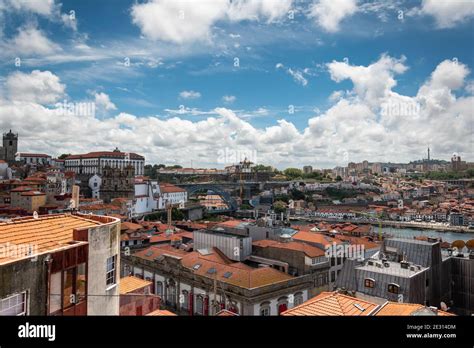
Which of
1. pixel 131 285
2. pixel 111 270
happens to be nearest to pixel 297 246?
pixel 131 285

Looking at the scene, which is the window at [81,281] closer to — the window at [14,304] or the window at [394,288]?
the window at [14,304]

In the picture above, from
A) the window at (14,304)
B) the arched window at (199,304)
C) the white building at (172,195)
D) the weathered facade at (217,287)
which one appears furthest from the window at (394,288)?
the white building at (172,195)

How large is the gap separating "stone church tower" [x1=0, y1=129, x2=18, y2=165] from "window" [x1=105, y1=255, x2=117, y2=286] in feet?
98.9

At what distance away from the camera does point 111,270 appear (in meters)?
2.55

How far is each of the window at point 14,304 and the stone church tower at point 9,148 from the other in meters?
30.7

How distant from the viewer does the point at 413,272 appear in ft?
19.8

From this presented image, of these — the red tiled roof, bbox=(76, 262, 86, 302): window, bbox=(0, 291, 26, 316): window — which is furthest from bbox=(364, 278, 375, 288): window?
bbox=(0, 291, 26, 316): window

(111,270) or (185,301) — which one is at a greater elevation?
(111,270)

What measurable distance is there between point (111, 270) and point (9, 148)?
30.9 meters

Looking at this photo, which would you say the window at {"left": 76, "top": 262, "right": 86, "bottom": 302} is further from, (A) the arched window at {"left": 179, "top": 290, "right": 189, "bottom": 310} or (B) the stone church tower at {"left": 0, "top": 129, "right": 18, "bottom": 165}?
(B) the stone church tower at {"left": 0, "top": 129, "right": 18, "bottom": 165}

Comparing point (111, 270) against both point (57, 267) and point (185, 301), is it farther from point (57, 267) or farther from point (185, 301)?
point (185, 301)

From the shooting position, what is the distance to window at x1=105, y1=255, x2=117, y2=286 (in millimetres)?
2493

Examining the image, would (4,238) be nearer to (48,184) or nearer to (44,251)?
(44,251)
